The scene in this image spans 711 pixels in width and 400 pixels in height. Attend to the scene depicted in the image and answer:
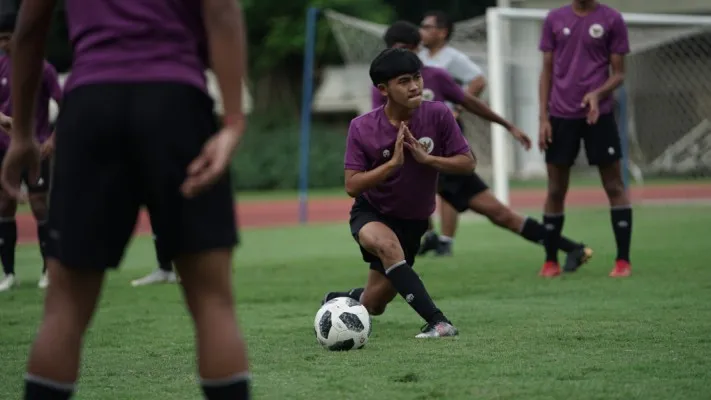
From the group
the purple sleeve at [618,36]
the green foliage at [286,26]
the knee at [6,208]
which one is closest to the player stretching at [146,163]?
the purple sleeve at [618,36]

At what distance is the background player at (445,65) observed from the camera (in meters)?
11.6

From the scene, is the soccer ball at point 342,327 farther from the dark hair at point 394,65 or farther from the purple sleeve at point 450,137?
the dark hair at point 394,65

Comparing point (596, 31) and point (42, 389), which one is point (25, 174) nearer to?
point (596, 31)

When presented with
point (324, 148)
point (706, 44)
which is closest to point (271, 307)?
point (706, 44)

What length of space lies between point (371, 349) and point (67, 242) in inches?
117

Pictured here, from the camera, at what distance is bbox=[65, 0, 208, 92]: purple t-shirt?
11.2 feet

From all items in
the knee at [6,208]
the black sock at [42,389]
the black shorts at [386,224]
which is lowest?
the knee at [6,208]

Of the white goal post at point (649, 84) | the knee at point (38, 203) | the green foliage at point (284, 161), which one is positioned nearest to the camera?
the knee at point (38, 203)

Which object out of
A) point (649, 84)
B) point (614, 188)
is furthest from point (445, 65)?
point (649, 84)

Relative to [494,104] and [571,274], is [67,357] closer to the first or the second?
[571,274]

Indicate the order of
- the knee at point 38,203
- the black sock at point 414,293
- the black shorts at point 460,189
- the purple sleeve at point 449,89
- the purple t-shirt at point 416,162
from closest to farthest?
1. the black sock at point 414,293
2. the purple t-shirt at point 416,162
3. the purple sleeve at point 449,89
4. the black shorts at point 460,189
5. the knee at point 38,203

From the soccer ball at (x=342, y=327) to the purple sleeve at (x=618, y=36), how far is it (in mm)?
4009

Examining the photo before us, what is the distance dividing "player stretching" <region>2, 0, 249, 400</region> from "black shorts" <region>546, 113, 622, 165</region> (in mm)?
6240

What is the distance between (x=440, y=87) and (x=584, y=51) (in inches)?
47.9
